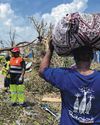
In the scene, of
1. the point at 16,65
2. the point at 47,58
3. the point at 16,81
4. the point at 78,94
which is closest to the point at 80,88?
the point at 78,94

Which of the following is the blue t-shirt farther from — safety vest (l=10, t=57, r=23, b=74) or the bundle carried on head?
safety vest (l=10, t=57, r=23, b=74)

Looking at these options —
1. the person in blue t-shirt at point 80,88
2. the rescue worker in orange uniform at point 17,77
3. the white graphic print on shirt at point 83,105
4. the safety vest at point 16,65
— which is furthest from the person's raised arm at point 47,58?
the safety vest at point 16,65

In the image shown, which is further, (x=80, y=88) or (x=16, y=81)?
(x=16, y=81)

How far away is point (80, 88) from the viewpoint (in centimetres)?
330

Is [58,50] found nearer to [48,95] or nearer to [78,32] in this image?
[78,32]

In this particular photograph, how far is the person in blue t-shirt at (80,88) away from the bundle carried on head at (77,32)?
6 centimetres

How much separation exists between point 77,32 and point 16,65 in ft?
30.9

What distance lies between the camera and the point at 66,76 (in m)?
3.35

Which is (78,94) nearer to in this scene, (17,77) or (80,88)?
(80,88)

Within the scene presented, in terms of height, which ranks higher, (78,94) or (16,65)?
(16,65)

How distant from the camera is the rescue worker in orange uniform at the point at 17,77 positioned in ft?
40.7

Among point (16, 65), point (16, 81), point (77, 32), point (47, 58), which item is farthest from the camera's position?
point (16, 81)

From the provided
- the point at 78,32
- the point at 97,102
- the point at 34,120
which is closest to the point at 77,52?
the point at 78,32

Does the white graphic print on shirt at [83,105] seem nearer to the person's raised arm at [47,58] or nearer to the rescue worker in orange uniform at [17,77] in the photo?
the person's raised arm at [47,58]
